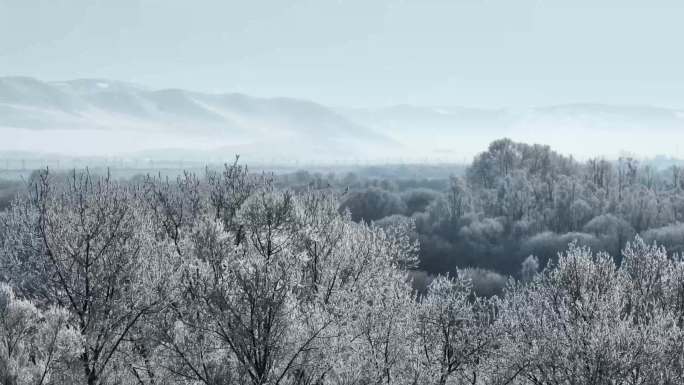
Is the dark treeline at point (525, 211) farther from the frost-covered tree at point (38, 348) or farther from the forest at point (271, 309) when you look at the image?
the frost-covered tree at point (38, 348)

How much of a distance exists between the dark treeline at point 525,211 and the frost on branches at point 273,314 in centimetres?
6024

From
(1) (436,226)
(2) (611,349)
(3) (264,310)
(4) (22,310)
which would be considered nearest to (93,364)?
(4) (22,310)

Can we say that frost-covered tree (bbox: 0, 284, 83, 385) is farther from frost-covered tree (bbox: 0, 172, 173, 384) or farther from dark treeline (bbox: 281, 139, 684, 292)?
dark treeline (bbox: 281, 139, 684, 292)

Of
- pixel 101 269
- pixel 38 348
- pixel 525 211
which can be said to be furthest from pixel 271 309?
pixel 525 211

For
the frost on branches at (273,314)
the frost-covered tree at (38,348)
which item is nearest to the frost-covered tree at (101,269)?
the frost on branches at (273,314)

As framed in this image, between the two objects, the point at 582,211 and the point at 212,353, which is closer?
the point at 212,353

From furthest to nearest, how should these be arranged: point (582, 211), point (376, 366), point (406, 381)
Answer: point (582, 211), point (406, 381), point (376, 366)

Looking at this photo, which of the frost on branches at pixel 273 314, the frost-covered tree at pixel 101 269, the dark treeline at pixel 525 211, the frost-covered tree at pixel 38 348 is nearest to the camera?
the frost on branches at pixel 273 314

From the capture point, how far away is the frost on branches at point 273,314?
25.9 metres

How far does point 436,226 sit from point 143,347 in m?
103

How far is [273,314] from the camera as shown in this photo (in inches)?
1013

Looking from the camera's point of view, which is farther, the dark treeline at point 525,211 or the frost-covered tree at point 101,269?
the dark treeline at point 525,211

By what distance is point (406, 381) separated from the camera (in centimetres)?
3098

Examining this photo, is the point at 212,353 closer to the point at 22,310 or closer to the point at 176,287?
the point at 176,287
